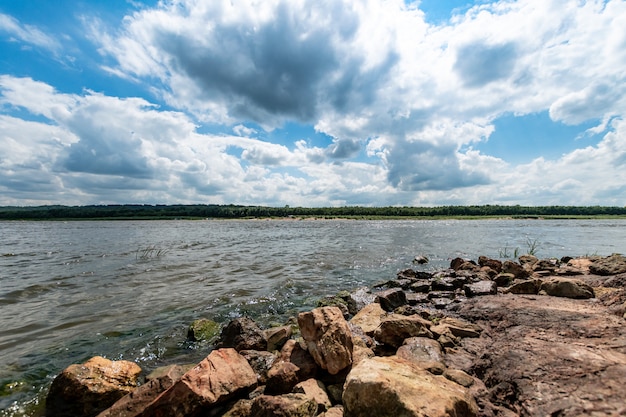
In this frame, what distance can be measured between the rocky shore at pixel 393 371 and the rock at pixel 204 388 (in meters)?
0.01

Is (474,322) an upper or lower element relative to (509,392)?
lower

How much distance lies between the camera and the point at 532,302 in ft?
28.9

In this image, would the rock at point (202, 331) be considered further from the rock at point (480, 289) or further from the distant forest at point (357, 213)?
the distant forest at point (357, 213)

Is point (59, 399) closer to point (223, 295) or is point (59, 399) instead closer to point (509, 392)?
point (509, 392)

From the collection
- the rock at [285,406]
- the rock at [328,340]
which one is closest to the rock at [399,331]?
the rock at [328,340]

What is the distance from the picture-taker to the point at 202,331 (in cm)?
872

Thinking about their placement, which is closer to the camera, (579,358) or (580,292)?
(579,358)

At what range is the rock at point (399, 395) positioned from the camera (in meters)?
3.64

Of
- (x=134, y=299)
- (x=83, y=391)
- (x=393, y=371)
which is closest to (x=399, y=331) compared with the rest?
(x=393, y=371)

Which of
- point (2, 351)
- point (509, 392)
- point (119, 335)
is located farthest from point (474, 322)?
point (2, 351)

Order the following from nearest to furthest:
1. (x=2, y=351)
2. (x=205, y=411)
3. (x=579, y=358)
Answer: (x=579, y=358)
(x=205, y=411)
(x=2, y=351)

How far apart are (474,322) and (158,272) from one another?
16.1 meters

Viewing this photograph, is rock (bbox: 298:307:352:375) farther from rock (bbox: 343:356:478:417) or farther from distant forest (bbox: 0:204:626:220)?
distant forest (bbox: 0:204:626:220)

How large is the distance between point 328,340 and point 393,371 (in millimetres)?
1656
